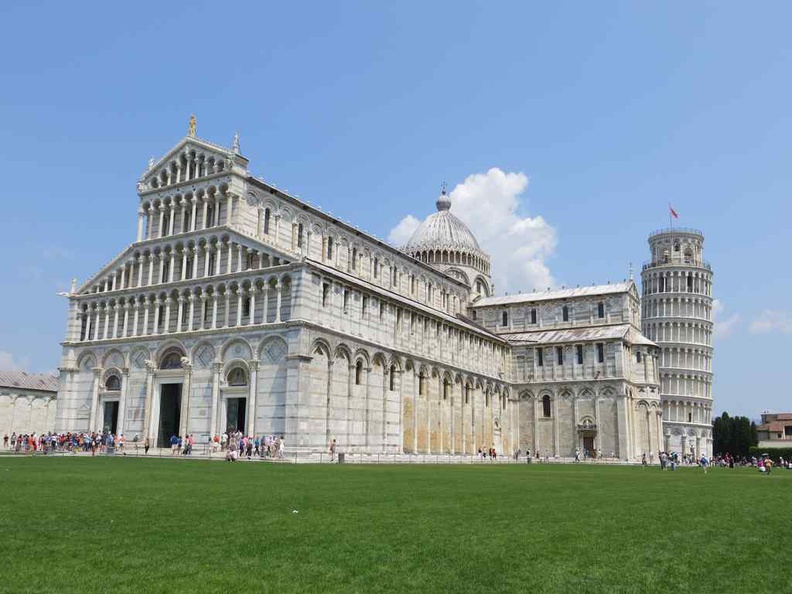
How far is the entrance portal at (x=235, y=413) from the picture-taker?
154 feet

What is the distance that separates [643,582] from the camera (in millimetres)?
8812

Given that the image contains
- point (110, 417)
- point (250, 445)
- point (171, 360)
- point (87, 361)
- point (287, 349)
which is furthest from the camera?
point (87, 361)

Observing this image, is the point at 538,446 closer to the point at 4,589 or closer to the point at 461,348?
the point at 461,348

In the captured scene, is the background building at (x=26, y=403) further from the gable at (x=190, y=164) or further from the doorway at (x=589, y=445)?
the doorway at (x=589, y=445)

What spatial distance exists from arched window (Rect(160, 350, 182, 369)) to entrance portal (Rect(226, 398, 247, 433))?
5.43 m

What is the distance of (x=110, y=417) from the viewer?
174 ft

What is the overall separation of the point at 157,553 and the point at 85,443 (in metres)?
43.7

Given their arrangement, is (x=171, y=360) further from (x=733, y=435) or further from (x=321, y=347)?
(x=733, y=435)

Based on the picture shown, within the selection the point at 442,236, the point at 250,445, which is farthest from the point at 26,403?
the point at 442,236

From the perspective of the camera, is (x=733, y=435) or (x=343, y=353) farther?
(x=733, y=435)

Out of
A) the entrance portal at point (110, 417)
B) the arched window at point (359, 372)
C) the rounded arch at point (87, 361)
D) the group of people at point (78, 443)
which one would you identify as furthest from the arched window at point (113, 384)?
the arched window at point (359, 372)

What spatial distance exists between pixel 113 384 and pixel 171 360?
20.1 feet

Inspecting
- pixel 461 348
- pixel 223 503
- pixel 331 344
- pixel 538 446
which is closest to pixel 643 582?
pixel 223 503

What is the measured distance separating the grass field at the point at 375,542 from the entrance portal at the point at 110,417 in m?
35.4
